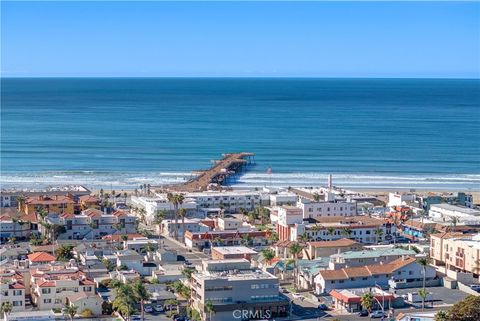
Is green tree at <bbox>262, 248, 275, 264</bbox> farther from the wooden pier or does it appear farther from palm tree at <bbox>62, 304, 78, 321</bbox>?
the wooden pier

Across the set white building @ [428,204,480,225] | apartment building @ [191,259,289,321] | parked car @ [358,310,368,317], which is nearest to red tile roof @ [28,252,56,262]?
apartment building @ [191,259,289,321]

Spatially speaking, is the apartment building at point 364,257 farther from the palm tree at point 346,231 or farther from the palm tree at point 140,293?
the palm tree at point 140,293

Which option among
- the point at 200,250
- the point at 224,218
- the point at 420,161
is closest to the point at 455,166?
the point at 420,161

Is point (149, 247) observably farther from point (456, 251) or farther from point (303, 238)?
point (456, 251)

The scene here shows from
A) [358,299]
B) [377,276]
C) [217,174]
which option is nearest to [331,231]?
[377,276]

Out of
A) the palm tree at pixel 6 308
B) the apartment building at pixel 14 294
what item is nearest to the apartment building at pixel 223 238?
the apartment building at pixel 14 294

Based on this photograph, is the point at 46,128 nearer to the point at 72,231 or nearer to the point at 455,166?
the point at 455,166

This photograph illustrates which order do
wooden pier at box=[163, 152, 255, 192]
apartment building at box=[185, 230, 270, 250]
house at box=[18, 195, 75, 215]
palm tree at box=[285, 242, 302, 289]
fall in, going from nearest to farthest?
1. palm tree at box=[285, 242, 302, 289]
2. apartment building at box=[185, 230, 270, 250]
3. house at box=[18, 195, 75, 215]
4. wooden pier at box=[163, 152, 255, 192]
